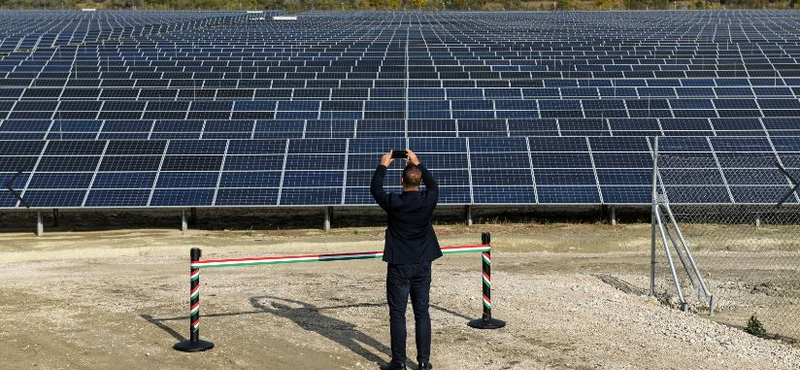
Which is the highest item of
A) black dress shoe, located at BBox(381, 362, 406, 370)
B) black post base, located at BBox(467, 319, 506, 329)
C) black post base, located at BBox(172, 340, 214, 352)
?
black dress shoe, located at BBox(381, 362, 406, 370)

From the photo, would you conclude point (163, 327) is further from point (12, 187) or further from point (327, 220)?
point (12, 187)

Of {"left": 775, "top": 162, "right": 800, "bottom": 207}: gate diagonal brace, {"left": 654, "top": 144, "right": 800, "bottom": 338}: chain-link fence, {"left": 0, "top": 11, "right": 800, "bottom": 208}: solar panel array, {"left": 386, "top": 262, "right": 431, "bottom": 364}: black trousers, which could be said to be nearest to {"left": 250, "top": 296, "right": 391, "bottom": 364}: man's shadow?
{"left": 386, "top": 262, "right": 431, "bottom": 364}: black trousers

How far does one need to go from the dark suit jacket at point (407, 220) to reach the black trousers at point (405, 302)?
120mm

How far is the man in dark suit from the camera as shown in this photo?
11188 mm

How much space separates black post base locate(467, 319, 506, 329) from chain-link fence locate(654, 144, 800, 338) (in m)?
5.03

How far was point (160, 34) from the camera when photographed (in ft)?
210

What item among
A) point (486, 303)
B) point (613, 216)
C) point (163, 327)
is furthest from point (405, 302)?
point (613, 216)

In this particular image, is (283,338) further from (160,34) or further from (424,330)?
(160,34)

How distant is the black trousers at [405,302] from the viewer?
11305 millimetres

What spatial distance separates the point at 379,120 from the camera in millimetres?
29938

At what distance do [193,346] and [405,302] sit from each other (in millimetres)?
2855

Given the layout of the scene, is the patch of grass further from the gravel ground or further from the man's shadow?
the man's shadow

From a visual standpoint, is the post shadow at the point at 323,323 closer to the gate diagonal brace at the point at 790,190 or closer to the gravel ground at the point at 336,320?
the gravel ground at the point at 336,320

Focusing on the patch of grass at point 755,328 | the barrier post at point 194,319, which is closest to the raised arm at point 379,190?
the barrier post at point 194,319
